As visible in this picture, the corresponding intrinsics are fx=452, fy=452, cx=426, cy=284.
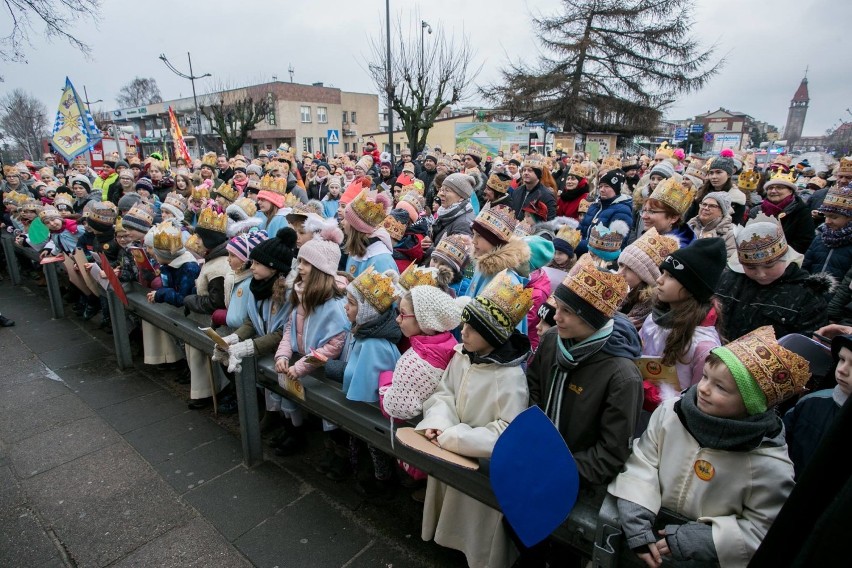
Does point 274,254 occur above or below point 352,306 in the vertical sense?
above

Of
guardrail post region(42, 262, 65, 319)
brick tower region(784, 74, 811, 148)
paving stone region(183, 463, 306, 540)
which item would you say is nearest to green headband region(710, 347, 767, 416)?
paving stone region(183, 463, 306, 540)

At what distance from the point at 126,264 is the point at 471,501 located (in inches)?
186

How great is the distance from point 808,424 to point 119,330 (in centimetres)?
609

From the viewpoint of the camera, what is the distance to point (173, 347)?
522cm

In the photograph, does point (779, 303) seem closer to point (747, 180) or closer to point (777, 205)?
point (777, 205)

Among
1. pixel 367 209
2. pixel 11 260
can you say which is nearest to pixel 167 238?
pixel 367 209

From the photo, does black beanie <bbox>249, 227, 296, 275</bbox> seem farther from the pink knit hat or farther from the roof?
the roof

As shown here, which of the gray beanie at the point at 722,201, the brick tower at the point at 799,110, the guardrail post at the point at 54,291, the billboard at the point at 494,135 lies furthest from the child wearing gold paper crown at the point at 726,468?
the brick tower at the point at 799,110

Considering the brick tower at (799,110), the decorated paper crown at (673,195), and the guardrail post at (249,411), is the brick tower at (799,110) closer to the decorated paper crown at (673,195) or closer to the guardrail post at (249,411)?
the decorated paper crown at (673,195)

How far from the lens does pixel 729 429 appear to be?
5.28 feet

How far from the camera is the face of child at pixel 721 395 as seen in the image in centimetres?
163

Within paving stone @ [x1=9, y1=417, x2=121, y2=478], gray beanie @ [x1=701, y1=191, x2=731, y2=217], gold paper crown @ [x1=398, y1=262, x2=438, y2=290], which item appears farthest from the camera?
gray beanie @ [x1=701, y1=191, x2=731, y2=217]

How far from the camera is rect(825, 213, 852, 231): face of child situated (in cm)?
378

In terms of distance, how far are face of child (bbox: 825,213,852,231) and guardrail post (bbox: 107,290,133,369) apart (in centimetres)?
699
